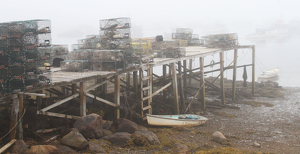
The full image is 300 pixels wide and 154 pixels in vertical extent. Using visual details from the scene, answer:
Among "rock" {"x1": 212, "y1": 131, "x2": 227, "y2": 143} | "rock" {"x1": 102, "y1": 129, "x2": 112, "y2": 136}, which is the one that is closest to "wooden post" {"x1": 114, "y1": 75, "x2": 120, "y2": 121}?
"rock" {"x1": 102, "y1": 129, "x2": 112, "y2": 136}

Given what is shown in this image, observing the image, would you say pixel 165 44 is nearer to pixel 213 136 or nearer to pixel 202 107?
pixel 202 107

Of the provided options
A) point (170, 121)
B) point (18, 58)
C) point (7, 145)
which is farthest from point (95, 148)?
point (170, 121)

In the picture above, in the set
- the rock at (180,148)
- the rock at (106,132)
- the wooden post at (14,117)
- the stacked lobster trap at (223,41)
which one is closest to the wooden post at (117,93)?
the rock at (106,132)

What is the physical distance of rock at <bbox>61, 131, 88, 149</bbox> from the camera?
9.40m

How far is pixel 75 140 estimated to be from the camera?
9.45 meters

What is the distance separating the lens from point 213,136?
13.2m

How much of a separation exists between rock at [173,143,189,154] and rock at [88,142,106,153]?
2943mm

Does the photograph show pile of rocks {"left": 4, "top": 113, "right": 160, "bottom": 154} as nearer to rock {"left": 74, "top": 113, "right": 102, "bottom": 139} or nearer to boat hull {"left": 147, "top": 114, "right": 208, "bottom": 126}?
rock {"left": 74, "top": 113, "right": 102, "bottom": 139}

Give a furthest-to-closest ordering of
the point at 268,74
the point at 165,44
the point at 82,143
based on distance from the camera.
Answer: the point at 268,74, the point at 165,44, the point at 82,143

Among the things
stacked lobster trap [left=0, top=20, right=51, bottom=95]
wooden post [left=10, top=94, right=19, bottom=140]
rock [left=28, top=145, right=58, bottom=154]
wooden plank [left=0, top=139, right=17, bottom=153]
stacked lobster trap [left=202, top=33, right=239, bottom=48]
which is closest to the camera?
rock [left=28, top=145, right=58, bottom=154]

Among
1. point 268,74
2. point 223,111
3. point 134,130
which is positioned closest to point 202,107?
point 223,111

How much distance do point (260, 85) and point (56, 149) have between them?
26131 mm

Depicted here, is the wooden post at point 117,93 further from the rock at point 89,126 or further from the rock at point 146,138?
the rock at point 89,126

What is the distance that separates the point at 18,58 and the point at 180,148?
684 cm
